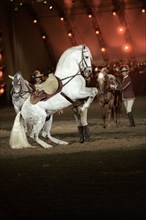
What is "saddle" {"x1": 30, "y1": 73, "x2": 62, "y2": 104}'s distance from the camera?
16125 mm

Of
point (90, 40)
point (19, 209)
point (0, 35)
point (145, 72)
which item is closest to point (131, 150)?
point (19, 209)

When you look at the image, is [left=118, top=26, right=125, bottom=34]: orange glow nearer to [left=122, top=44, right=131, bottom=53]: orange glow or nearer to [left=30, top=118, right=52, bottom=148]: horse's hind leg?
[left=122, top=44, right=131, bottom=53]: orange glow

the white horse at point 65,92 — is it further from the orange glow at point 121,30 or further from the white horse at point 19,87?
the orange glow at point 121,30

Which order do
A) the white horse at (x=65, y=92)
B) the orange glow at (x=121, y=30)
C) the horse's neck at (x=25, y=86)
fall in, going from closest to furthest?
the white horse at (x=65, y=92), the horse's neck at (x=25, y=86), the orange glow at (x=121, y=30)

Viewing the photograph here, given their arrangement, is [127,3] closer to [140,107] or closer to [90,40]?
[90,40]

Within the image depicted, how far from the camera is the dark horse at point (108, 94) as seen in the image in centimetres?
2161

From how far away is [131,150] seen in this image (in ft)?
48.6

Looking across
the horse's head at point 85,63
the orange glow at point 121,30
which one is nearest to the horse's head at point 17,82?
the horse's head at point 85,63

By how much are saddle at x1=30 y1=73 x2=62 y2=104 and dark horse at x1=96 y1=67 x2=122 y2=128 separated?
17.4 feet

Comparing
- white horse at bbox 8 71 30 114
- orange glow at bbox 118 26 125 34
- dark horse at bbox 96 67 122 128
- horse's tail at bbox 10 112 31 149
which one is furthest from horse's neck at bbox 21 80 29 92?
orange glow at bbox 118 26 125 34

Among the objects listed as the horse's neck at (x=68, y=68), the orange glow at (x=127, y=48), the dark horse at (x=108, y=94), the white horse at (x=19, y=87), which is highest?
the horse's neck at (x=68, y=68)

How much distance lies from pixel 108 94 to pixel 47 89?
5.98m

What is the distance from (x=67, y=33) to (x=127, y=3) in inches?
192

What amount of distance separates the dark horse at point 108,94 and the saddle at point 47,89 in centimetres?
531
